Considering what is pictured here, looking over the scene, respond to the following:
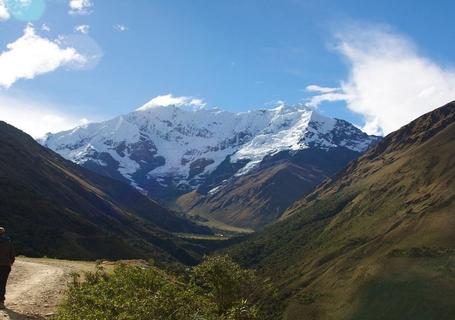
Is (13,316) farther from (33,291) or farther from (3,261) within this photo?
(33,291)

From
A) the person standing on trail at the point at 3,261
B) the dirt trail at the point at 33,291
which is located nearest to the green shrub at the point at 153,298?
the dirt trail at the point at 33,291

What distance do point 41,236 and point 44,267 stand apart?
3745 inches

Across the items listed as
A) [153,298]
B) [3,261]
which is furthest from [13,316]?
[153,298]

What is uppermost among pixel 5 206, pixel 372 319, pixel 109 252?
pixel 5 206

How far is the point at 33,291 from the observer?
118 ft

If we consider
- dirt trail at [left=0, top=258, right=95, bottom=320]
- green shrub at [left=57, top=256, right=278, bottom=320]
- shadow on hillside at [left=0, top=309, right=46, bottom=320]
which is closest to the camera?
green shrub at [left=57, top=256, right=278, bottom=320]

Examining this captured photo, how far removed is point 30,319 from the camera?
27.5m

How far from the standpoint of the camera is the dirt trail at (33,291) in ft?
96.6

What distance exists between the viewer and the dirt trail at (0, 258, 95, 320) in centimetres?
2945

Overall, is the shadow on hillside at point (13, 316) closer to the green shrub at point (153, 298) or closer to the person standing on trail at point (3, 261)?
the person standing on trail at point (3, 261)

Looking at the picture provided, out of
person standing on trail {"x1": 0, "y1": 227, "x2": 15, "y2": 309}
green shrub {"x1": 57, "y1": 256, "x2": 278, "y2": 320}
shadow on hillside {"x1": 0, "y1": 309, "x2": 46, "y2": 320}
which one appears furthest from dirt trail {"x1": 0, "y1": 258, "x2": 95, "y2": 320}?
green shrub {"x1": 57, "y1": 256, "x2": 278, "y2": 320}

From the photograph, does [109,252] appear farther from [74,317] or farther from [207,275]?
[74,317]

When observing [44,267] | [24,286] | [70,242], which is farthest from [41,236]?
[24,286]

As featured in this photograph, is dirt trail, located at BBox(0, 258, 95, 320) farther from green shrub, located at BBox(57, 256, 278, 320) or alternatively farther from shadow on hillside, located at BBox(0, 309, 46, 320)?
green shrub, located at BBox(57, 256, 278, 320)
